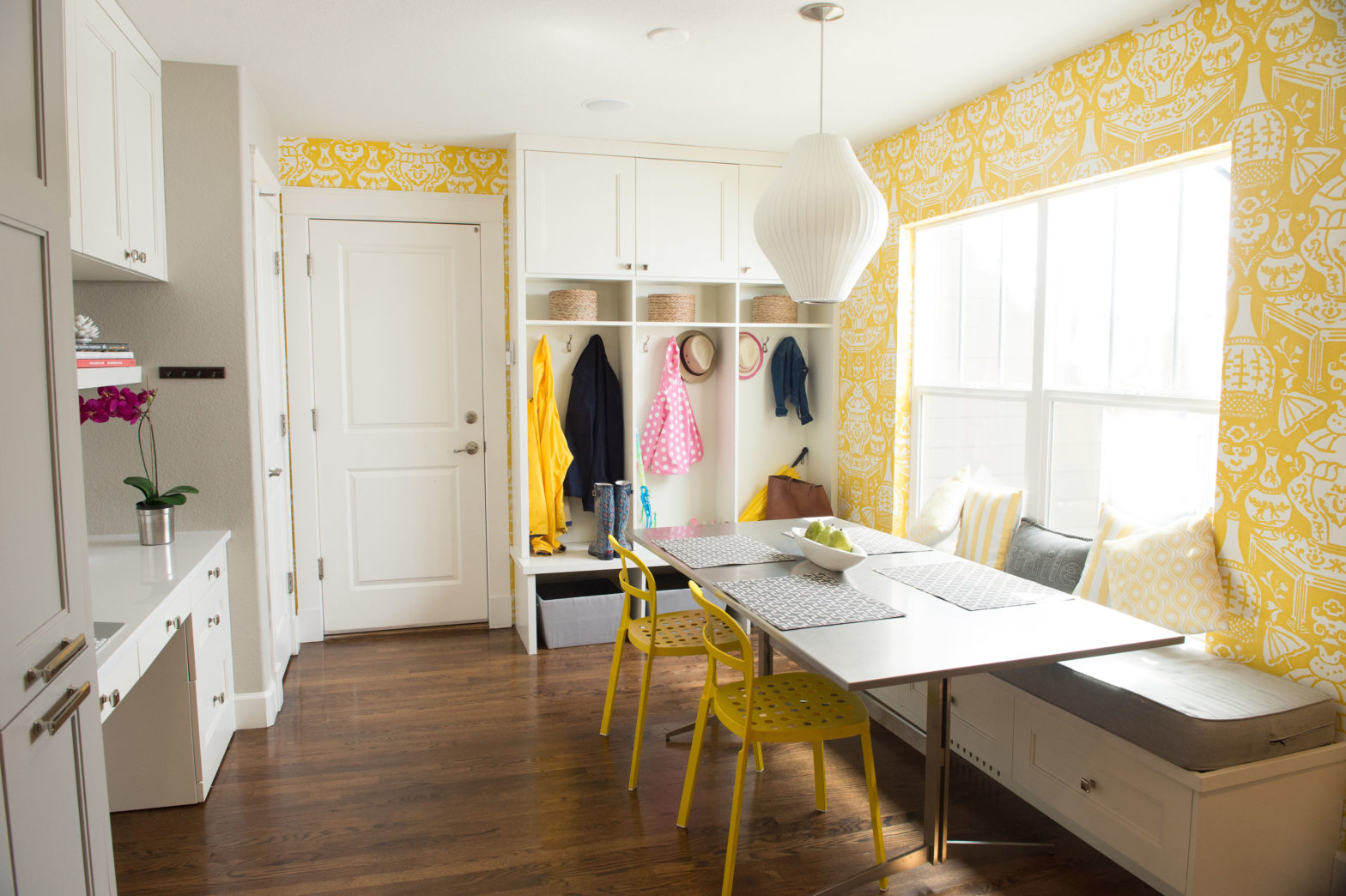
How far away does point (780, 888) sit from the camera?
86.7 inches

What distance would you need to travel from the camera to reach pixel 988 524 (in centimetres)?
328

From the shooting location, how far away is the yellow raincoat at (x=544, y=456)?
4219mm

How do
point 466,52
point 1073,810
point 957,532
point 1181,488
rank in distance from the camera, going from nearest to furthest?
point 1073,810 < point 1181,488 < point 466,52 < point 957,532

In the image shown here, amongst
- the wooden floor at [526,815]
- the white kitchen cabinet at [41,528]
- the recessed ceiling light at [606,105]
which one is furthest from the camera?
the recessed ceiling light at [606,105]

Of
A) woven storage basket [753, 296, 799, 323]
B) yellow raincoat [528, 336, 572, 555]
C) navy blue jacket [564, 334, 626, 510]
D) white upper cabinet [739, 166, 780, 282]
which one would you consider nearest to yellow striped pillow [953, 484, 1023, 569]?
woven storage basket [753, 296, 799, 323]

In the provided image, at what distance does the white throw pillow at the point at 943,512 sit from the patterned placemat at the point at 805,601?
110cm

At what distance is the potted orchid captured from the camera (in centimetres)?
257

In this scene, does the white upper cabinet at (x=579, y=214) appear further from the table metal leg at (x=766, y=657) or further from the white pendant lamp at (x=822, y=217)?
the table metal leg at (x=766, y=657)

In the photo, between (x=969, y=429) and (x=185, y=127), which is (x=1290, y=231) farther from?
(x=185, y=127)

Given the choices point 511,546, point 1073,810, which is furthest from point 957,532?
point 511,546

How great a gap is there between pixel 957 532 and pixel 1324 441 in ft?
4.82

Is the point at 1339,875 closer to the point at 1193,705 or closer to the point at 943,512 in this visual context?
the point at 1193,705

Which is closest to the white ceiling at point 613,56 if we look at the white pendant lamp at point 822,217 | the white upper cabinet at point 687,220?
the white upper cabinet at point 687,220

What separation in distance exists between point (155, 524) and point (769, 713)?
2096 mm
